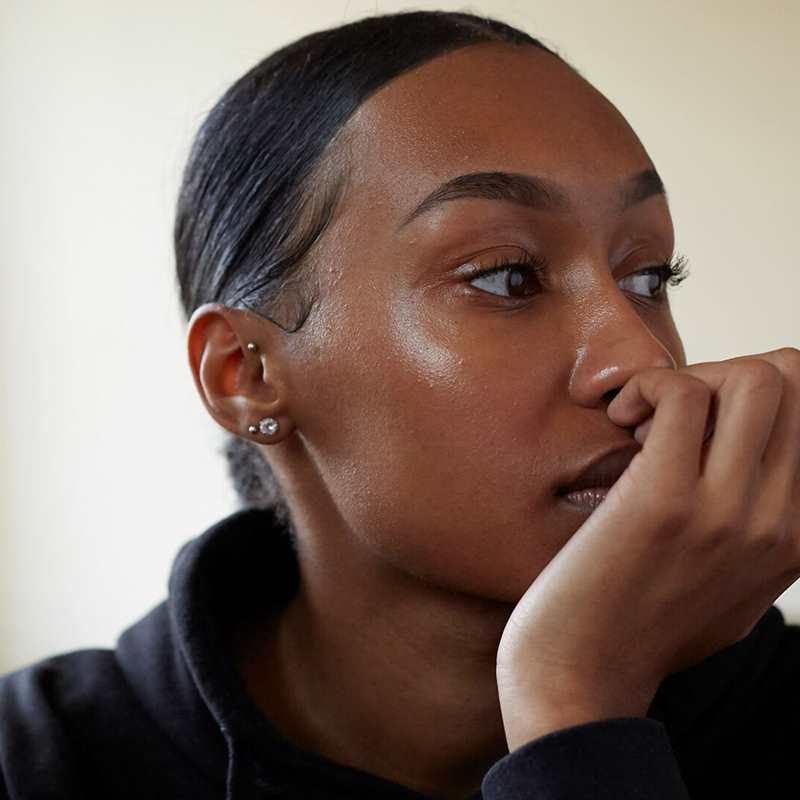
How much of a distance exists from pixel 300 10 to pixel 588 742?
1451mm

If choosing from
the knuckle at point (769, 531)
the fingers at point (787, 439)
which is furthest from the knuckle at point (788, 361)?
the knuckle at point (769, 531)

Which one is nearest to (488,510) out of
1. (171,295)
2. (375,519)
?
(375,519)

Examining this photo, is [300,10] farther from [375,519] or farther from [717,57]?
[375,519]

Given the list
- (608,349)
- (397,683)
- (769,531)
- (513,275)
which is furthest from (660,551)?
(397,683)

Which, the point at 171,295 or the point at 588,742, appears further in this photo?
the point at 171,295

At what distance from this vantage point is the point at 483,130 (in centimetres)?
112

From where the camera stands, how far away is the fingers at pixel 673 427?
935mm

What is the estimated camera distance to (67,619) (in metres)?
2.19

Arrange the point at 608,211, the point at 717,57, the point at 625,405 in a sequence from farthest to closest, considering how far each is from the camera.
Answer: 1. the point at 717,57
2. the point at 608,211
3. the point at 625,405

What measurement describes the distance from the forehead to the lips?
0.78ft

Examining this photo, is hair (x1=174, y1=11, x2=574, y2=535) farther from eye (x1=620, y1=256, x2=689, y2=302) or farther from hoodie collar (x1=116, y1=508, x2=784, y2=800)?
eye (x1=620, y1=256, x2=689, y2=302)

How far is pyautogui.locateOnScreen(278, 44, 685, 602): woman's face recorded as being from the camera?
105 centimetres

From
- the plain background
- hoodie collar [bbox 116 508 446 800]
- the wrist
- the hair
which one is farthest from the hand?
the plain background

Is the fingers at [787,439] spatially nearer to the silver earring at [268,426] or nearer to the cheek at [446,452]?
the cheek at [446,452]
